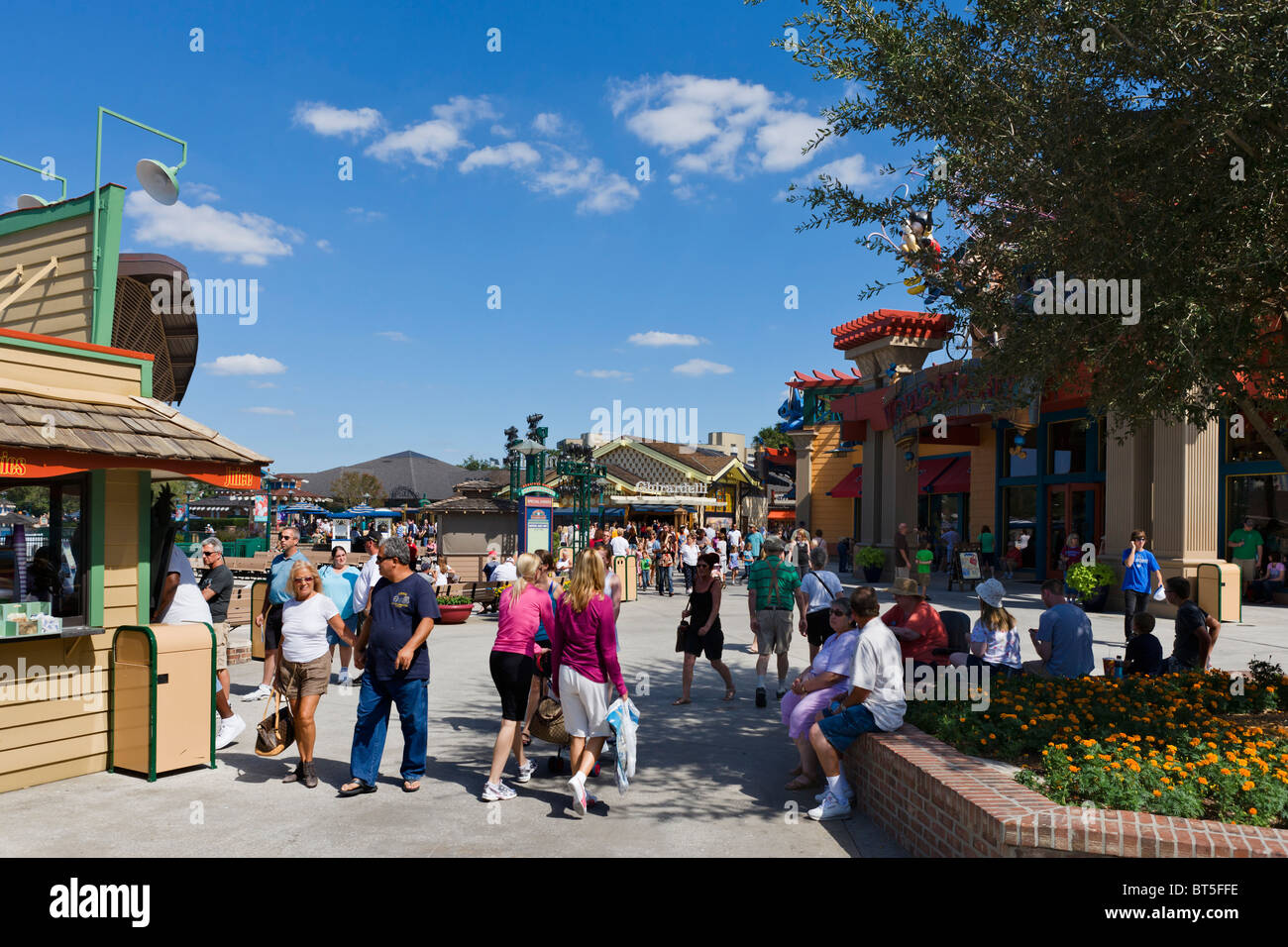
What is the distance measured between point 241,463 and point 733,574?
19.8m

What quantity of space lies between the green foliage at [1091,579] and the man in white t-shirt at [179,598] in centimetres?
1475

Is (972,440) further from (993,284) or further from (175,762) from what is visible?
(175,762)

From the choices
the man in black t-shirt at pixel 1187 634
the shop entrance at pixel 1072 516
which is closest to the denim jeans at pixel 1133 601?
the man in black t-shirt at pixel 1187 634

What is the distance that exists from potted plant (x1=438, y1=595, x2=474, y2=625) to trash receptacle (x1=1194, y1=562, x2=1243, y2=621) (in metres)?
12.1

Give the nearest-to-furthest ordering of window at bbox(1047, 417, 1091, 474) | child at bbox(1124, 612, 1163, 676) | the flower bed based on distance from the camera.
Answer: the flower bed < child at bbox(1124, 612, 1163, 676) < window at bbox(1047, 417, 1091, 474)

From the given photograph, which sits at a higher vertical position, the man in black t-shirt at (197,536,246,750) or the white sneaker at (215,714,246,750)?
the man in black t-shirt at (197,536,246,750)

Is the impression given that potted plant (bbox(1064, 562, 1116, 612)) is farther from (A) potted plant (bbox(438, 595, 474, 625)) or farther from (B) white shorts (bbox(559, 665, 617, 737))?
(B) white shorts (bbox(559, 665, 617, 737))

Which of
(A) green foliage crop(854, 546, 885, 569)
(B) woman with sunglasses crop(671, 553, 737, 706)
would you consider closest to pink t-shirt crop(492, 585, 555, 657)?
(B) woman with sunglasses crop(671, 553, 737, 706)

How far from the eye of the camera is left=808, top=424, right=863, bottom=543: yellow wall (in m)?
35.8

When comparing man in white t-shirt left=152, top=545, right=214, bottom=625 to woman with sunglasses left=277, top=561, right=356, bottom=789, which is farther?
man in white t-shirt left=152, top=545, right=214, bottom=625

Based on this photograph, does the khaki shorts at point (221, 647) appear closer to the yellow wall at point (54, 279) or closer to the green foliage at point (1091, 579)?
the yellow wall at point (54, 279)

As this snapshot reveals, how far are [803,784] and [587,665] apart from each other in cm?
183
